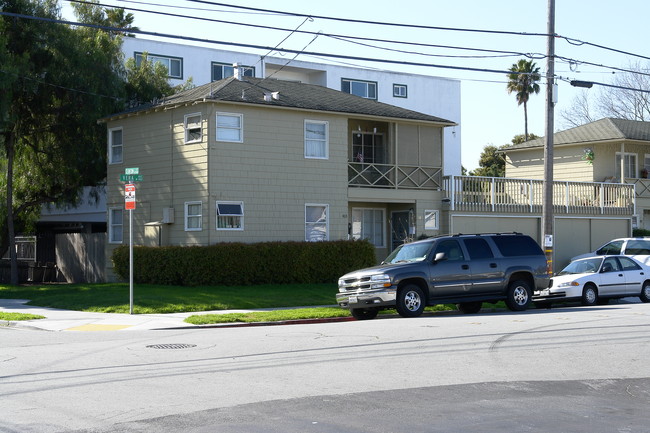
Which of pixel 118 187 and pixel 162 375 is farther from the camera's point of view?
pixel 118 187

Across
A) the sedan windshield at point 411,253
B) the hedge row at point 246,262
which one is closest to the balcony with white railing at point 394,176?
the hedge row at point 246,262

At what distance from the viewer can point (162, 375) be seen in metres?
11.0

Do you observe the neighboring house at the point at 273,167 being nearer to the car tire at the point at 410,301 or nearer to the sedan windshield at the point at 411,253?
the sedan windshield at the point at 411,253

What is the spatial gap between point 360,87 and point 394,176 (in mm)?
25882

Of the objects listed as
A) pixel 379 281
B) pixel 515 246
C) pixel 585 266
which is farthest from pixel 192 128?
pixel 585 266

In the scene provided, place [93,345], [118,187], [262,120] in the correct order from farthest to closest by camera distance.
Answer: [118,187] → [262,120] → [93,345]

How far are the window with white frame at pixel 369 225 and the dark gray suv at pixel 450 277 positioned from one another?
1159 cm

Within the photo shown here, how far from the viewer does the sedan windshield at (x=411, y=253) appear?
20312 mm

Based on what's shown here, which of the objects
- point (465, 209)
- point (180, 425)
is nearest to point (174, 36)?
point (180, 425)

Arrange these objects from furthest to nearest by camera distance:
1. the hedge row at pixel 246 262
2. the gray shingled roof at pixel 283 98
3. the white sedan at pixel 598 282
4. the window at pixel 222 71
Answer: the window at pixel 222 71 < the gray shingled roof at pixel 283 98 < the hedge row at pixel 246 262 < the white sedan at pixel 598 282

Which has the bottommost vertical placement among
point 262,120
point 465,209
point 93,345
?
point 93,345

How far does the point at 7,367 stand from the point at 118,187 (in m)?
20.8

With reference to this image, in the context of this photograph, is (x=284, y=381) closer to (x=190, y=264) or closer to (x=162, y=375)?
(x=162, y=375)

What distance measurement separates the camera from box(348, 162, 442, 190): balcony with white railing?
31.5 m
